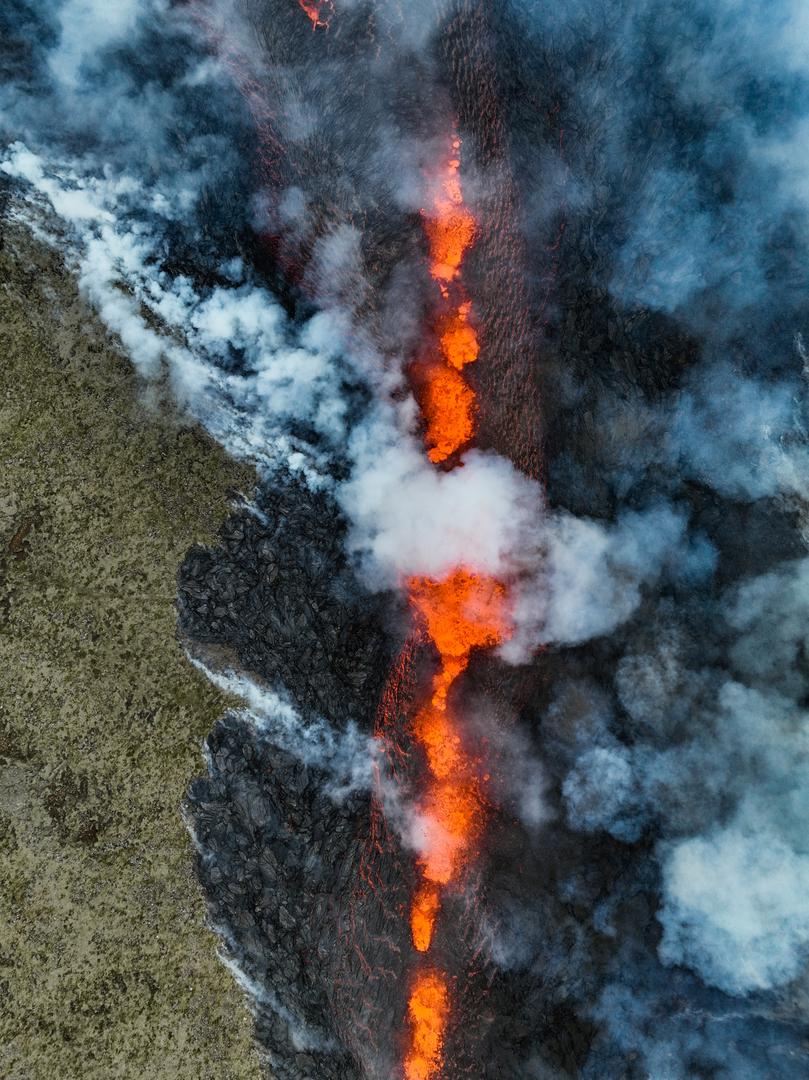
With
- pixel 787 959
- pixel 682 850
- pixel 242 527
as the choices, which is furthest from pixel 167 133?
pixel 787 959

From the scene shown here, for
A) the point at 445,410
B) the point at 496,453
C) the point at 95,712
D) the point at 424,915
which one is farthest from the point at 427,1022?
the point at 445,410

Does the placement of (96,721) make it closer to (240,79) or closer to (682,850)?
(682,850)

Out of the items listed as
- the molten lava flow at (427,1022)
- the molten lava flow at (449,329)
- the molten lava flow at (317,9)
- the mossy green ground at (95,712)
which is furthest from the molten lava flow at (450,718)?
the molten lava flow at (317,9)

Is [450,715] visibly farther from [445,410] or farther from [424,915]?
[445,410]

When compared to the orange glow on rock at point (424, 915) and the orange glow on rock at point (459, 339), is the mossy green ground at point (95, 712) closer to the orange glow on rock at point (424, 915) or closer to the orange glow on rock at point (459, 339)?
the orange glow on rock at point (424, 915)

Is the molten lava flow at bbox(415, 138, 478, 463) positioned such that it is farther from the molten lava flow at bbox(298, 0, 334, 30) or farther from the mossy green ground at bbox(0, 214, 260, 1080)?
the mossy green ground at bbox(0, 214, 260, 1080)

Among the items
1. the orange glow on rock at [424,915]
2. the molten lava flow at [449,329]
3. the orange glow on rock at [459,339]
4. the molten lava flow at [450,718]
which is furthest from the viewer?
the orange glow on rock at [459,339]

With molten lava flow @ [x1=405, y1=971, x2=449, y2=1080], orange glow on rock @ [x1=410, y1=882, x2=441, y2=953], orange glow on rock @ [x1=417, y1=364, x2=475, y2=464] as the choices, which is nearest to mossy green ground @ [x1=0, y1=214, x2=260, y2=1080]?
molten lava flow @ [x1=405, y1=971, x2=449, y2=1080]
